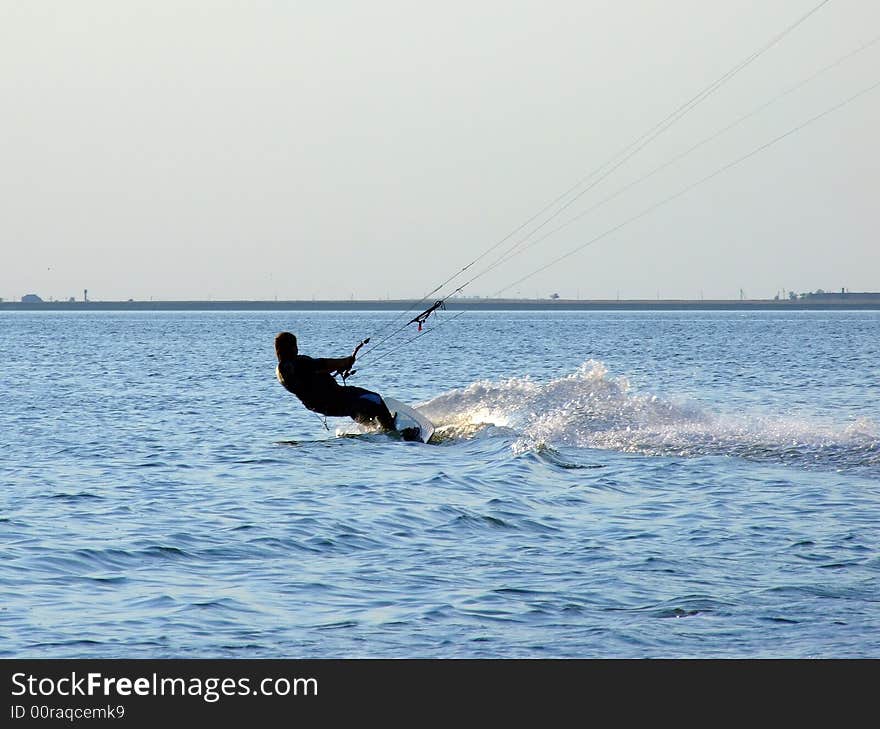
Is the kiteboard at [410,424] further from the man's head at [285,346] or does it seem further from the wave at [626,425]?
the man's head at [285,346]

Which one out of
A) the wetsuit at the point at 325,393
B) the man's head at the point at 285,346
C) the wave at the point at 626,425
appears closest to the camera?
the wave at the point at 626,425

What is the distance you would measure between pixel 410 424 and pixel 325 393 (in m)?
2.26

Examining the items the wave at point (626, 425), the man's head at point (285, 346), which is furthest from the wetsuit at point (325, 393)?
the wave at point (626, 425)

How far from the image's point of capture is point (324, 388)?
2730cm

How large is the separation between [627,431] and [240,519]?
10.9m

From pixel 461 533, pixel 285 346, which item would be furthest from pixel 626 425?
pixel 461 533

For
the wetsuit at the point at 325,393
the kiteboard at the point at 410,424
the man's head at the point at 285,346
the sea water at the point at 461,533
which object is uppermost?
the man's head at the point at 285,346

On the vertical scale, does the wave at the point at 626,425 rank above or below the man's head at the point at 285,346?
below

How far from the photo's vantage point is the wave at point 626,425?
24.5m

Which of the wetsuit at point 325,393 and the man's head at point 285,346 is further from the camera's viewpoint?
the wetsuit at point 325,393
